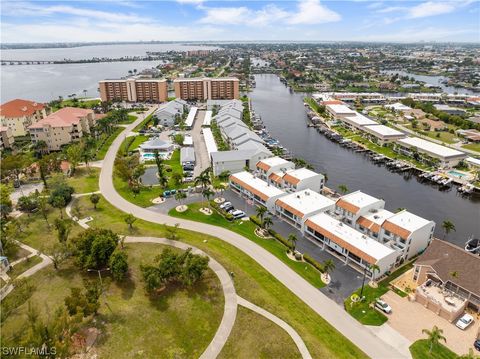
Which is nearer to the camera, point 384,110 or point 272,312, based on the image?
point 272,312

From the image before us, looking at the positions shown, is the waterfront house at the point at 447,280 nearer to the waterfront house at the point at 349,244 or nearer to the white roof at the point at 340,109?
the waterfront house at the point at 349,244

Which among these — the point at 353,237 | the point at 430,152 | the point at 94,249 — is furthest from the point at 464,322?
the point at 430,152

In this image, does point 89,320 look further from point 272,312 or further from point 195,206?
point 195,206

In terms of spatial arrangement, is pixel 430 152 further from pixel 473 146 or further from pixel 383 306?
pixel 383 306

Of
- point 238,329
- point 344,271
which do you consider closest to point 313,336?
point 238,329

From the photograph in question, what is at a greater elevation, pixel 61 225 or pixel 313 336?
pixel 61 225

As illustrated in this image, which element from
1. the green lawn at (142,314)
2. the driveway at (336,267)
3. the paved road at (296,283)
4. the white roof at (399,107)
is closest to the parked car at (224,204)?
the driveway at (336,267)
